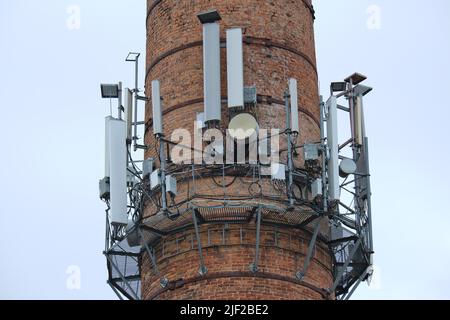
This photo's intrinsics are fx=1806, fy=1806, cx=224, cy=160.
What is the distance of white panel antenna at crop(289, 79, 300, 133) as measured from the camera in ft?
125

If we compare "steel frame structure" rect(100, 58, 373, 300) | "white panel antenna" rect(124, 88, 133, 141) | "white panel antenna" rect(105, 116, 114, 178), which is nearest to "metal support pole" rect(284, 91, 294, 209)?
"steel frame structure" rect(100, 58, 373, 300)

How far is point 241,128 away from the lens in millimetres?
38000

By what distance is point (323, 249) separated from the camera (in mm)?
38719

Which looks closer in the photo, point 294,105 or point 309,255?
point 309,255

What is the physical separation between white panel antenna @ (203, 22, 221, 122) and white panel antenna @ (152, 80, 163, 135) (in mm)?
1076

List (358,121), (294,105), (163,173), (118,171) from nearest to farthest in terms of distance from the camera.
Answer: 1. (163,173)
2. (118,171)
3. (294,105)
4. (358,121)

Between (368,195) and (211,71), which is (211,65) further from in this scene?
(368,195)

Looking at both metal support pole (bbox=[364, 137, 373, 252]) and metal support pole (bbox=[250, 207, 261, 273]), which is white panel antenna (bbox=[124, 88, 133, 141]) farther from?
metal support pole (bbox=[364, 137, 373, 252])

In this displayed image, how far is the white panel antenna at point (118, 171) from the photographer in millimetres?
37781

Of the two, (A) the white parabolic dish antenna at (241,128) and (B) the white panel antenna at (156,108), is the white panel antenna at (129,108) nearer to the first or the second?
(B) the white panel antenna at (156,108)

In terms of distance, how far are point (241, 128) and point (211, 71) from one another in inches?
54.5

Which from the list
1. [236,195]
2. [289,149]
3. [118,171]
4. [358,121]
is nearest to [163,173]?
[118,171]

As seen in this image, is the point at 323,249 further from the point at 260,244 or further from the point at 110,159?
the point at 110,159
